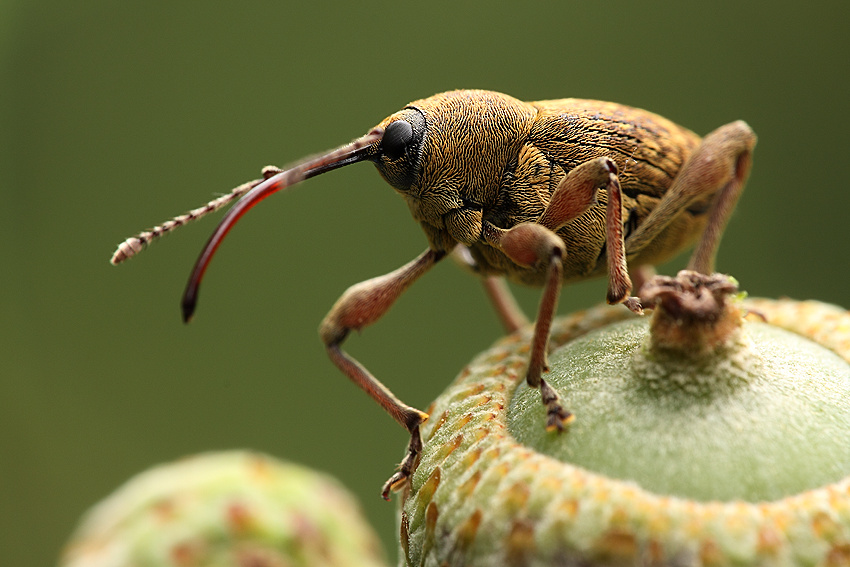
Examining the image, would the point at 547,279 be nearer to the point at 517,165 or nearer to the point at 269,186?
the point at 517,165

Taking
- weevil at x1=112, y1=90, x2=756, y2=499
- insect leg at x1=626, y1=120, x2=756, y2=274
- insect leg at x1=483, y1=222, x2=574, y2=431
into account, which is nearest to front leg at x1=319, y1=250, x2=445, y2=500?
weevil at x1=112, y1=90, x2=756, y2=499

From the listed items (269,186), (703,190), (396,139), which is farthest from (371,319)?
(703,190)

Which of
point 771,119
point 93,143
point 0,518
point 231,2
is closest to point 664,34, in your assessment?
point 771,119

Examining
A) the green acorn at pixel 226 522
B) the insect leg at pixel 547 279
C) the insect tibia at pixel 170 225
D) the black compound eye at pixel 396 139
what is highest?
the insect tibia at pixel 170 225

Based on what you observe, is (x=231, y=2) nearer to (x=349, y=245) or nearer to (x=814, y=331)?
(x=349, y=245)

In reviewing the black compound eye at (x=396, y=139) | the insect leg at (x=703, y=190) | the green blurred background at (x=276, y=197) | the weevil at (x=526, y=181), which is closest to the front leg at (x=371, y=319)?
the weevil at (x=526, y=181)

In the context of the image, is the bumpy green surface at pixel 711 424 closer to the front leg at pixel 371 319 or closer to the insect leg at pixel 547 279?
the insect leg at pixel 547 279
